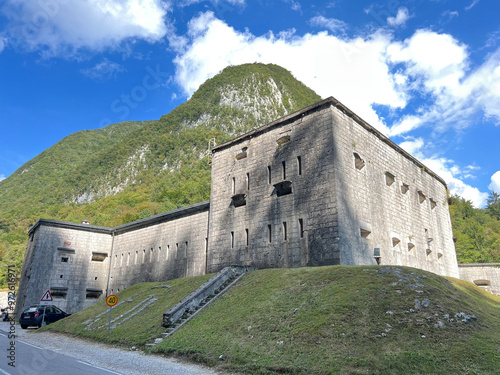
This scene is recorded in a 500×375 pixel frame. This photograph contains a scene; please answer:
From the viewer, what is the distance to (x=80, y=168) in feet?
362

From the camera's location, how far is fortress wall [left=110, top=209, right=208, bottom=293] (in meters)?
25.7

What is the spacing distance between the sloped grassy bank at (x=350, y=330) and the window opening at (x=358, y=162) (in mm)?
8121

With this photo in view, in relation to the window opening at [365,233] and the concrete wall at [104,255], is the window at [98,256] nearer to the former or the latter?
the concrete wall at [104,255]

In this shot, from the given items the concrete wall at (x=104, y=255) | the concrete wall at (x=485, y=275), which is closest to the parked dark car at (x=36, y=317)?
the concrete wall at (x=104, y=255)

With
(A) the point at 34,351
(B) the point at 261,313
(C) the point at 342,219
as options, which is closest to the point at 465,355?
(B) the point at 261,313

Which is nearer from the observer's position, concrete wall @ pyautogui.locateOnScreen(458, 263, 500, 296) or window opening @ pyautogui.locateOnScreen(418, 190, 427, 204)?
window opening @ pyautogui.locateOnScreen(418, 190, 427, 204)

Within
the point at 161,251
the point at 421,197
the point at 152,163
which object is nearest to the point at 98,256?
the point at 161,251

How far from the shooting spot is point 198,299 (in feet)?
51.2

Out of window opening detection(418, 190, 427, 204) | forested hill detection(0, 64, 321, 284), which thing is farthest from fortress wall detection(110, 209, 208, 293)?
forested hill detection(0, 64, 321, 284)

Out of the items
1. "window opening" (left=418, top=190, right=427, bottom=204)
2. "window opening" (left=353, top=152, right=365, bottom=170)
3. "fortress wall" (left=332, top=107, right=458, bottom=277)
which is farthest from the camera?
"window opening" (left=418, top=190, right=427, bottom=204)

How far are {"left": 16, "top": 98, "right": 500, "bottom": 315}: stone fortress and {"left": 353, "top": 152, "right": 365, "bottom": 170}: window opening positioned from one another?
0.21ft

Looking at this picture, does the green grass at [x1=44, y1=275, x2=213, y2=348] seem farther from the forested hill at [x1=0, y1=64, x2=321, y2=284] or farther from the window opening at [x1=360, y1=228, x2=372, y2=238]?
the forested hill at [x1=0, y1=64, x2=321, y2=284]

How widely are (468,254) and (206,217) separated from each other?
43828 mm

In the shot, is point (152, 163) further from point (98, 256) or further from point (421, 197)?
point (421, 197)
